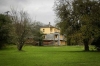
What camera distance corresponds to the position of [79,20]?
44188 millimetres

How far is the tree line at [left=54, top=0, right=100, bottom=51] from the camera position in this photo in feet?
A: 136

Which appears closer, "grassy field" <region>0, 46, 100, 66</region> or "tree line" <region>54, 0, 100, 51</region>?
"grassy field" <region>0, 46, 100, 66</region>

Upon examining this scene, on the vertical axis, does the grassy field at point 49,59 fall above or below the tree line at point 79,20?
below

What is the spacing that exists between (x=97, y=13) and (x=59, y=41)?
197ft

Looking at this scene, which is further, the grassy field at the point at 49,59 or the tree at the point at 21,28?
the tree at the point at 21,28

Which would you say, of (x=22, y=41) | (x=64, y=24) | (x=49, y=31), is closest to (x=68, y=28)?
(x=64, y=24)

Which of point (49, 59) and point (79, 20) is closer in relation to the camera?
point (49, 59)

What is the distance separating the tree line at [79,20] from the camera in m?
41.4

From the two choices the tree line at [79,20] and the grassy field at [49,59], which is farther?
the tree line at [79,20]

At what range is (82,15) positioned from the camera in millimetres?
43375

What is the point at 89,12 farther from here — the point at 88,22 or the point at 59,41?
the point at 59,41

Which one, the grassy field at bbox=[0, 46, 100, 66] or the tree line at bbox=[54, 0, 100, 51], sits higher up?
the tree line at bbox=[54, 0, 100, 51]

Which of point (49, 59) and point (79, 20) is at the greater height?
point (79, 20)

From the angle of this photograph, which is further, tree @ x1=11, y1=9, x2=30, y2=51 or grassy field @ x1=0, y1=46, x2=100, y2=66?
tree @ x1=11, y1=9, x2=30, y2=51
